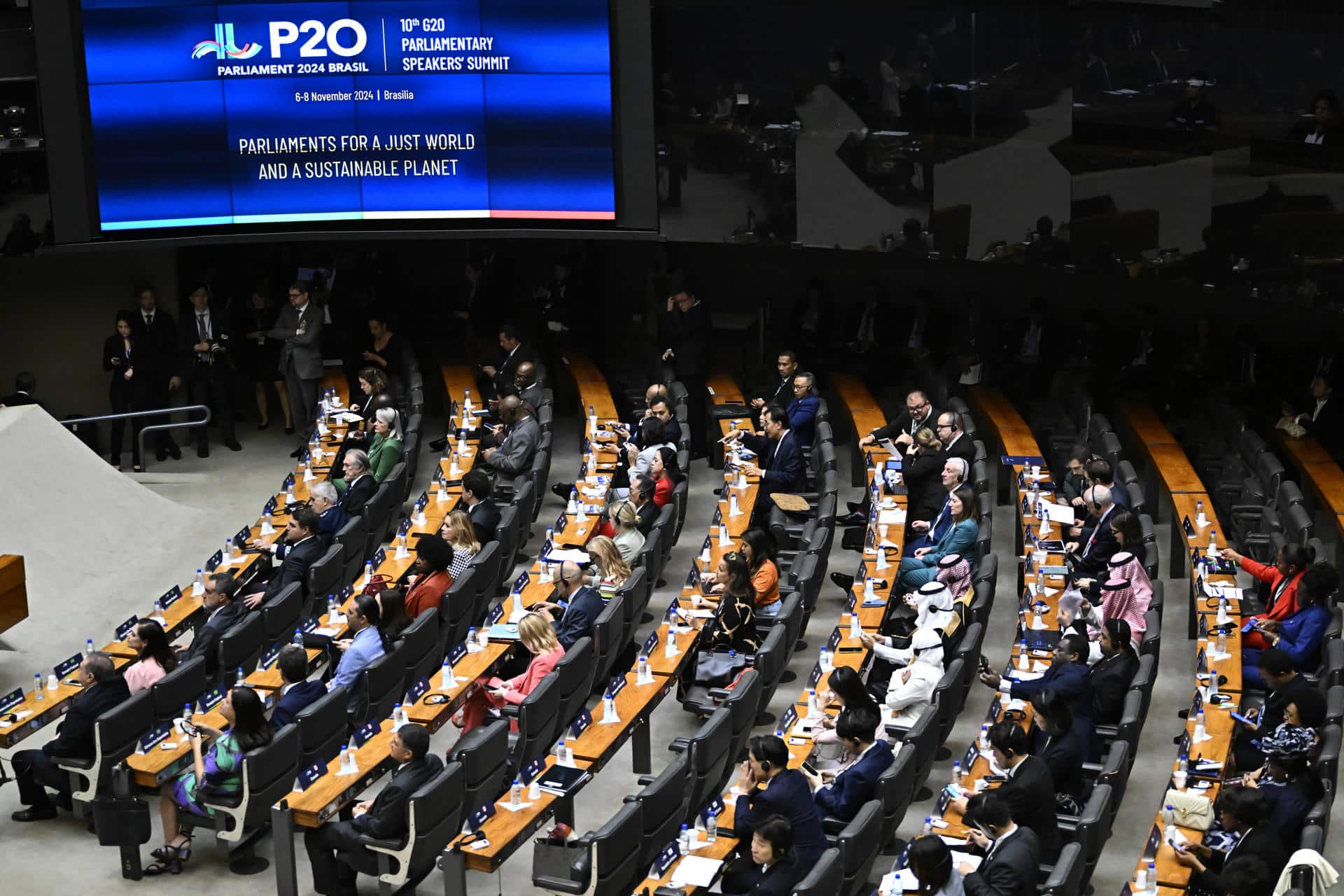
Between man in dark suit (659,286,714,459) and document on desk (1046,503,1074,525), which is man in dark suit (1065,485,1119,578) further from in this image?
man in dark suit (659,286,714,459)

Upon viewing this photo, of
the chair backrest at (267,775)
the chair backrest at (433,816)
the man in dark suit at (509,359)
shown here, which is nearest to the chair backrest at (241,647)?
the chair backrest at (267,775)

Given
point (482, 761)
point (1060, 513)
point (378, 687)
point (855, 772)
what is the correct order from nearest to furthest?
1. point (855, 772)
2. point (482, 761)
3. point (378, 687)
4. point (1060, 513)

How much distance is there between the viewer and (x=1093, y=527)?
12227 millimetres

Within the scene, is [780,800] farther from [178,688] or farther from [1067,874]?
[178,688]

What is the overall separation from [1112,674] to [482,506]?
5161 millimetres

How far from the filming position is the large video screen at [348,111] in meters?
16.0

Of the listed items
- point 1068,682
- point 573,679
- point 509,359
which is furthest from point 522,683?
point 509,359

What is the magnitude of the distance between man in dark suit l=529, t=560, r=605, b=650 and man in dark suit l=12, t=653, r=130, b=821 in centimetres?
268

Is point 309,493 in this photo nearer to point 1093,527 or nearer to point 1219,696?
point 1093,527

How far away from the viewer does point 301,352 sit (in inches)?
660

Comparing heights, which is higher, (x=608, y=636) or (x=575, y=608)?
(x=575, y=608)

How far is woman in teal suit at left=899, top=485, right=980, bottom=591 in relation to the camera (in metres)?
11.9

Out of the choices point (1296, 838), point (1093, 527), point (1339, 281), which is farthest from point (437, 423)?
point (1296, 838)

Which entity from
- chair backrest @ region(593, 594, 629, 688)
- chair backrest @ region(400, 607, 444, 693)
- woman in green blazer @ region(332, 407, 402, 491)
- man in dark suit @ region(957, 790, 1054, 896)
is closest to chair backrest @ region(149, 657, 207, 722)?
chair backrest @ region(400, 607, 444, 693)
